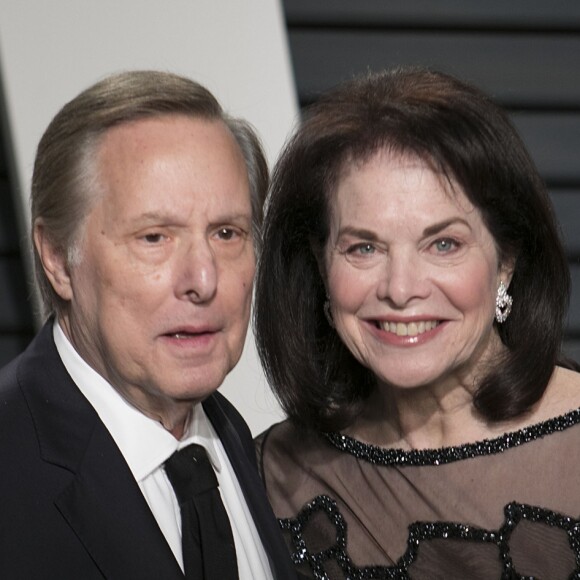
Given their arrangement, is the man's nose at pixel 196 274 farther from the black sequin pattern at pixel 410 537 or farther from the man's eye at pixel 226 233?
the black sequin pattern at pixel 410 537

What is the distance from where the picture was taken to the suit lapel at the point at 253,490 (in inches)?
110

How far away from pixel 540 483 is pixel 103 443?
993 mm

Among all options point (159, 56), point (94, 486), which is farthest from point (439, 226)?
point (159, 56)

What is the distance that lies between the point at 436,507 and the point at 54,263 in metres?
1.01

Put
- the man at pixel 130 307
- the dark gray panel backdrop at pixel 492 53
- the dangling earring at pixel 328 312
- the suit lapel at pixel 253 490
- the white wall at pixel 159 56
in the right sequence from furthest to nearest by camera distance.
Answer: the dark gray panel backdrop at pixel 492 53
the white wall at pixel 159 56
the dangling earring at pixel 328 312
the suit lapel at pixel 253 490
the man at pixel 130 307

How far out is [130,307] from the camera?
2.51 m

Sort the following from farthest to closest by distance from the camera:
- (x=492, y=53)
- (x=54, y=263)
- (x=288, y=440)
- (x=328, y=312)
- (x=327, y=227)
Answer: (x=492, y=53) → (x=288, y=440) → (x=328, y=312) → (x=327, y=227) → (x=54, y=263)

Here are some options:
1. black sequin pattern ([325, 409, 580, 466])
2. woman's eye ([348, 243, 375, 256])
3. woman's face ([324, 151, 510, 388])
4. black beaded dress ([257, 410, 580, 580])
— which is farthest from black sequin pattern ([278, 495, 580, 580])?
woman's eye ([348, 243, 375, 256])

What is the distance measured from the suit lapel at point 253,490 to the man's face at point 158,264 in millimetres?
340

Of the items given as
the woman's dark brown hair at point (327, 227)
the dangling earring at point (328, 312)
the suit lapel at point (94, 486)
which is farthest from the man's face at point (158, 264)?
the dangling earring at point (328, 312)

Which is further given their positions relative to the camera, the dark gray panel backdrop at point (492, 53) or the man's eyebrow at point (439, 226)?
the dark gray panel backdrop at point (492, 53)

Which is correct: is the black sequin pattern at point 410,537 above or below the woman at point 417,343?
below

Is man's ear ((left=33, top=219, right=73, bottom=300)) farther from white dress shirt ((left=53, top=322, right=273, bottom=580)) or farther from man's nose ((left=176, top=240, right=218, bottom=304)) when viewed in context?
man's nose ((left=176, top=240, right=218, bottom=304))

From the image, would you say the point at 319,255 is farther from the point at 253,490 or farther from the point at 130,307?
the point at 130,307
